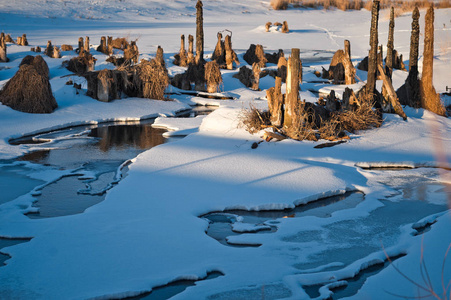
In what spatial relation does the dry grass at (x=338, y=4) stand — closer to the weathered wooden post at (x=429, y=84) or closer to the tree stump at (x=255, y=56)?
the tree stump at (x=255, y=56)

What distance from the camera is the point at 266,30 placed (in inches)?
1688

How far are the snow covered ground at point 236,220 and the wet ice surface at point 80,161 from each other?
0.31m

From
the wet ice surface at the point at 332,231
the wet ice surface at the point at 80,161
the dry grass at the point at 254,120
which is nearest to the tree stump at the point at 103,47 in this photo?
the wet ice surface at the point at 80,161

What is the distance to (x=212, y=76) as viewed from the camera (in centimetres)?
2125

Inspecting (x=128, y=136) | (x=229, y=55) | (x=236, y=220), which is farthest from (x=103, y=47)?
(x=236, y=220)

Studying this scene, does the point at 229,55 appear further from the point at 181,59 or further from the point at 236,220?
the point at 236,220

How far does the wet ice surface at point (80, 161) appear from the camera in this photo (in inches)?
336

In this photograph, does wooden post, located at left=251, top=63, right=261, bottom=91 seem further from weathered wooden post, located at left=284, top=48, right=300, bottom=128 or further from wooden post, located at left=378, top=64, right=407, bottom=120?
weathered wooden post, located at left=284, top=48, right=300, bottom=128

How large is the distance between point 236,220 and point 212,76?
14.0 metres

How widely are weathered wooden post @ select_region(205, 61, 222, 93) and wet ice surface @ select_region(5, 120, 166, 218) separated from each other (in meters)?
5.54

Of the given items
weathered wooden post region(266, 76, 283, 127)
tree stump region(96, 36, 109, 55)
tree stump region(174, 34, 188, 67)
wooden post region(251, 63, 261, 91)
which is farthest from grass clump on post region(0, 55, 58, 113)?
tree stump region(96, 36, 109, 55)

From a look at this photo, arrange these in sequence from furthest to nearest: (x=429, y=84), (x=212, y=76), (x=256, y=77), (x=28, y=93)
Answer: (x=256, y=77) < (x=212, y=76) < (x=429, y=84) < (x=28, y=93)

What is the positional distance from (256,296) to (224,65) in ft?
73.8

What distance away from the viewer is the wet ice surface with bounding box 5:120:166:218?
854 cm
